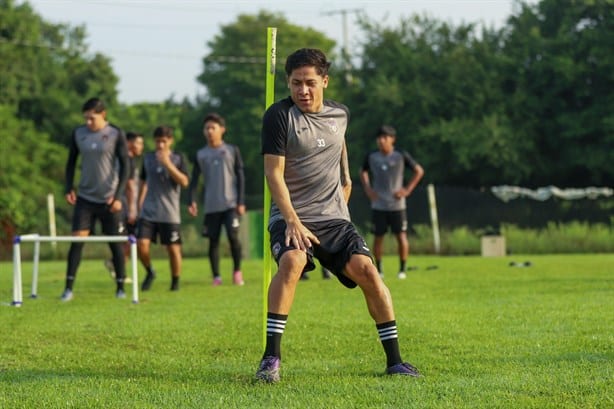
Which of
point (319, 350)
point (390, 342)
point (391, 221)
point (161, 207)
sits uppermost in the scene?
point (161, 207)

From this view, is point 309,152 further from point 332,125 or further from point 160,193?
point 160,193

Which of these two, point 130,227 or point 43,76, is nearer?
point 130,227

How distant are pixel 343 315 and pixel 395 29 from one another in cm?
4990

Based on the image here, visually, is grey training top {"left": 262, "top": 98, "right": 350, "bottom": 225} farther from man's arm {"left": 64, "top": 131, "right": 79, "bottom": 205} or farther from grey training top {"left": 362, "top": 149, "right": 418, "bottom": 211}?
grey training top {"left": 362, "top": 149, "right": 418, "bottom": 211}

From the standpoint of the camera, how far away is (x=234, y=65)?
252 ft

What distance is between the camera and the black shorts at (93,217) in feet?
45.3

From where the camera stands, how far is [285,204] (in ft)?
22.6

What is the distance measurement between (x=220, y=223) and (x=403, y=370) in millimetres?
10030

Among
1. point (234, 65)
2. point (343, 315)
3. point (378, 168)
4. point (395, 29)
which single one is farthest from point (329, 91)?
point (343, 315)

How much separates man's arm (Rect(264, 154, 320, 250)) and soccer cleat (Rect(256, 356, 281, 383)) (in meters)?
0.67

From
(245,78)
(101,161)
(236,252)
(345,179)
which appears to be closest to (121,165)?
(101,161)

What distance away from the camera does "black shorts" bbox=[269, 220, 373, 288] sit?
7.00 meters

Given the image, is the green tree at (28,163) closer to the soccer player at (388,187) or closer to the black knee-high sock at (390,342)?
the soccer player at (388,187)

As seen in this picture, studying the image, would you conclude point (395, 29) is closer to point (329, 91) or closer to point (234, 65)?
point (329, 91)
